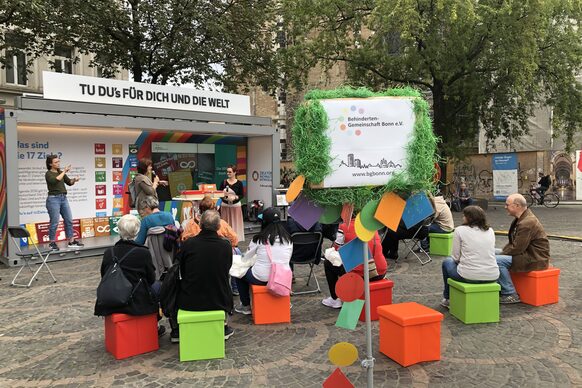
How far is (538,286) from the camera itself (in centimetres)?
A: 549

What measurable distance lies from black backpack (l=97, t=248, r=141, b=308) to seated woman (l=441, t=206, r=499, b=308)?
11.3 ft

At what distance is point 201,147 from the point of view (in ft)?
41.2

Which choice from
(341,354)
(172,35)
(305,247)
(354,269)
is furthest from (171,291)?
(172,35)

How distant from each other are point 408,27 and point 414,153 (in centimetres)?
1222

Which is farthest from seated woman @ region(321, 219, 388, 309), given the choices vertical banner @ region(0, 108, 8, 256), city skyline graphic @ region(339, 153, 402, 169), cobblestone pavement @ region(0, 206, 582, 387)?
vertical banner @ region(0, 108, 8, 256)

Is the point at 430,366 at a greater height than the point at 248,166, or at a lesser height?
lesser

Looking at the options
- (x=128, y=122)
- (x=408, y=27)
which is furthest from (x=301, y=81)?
(x=128, y=122)

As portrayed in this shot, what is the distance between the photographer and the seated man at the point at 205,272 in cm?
416

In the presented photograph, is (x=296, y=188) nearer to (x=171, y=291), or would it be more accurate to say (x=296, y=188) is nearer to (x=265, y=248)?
(x=171, y=291)

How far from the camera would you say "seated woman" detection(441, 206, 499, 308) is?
5004mm

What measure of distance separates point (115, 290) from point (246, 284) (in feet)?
5.78

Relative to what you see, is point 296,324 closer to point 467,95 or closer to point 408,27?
point 408,27

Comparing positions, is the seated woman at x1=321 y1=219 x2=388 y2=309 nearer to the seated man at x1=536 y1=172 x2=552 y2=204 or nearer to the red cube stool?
the red cube stool

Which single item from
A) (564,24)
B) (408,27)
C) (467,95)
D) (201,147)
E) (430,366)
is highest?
(564,24)
